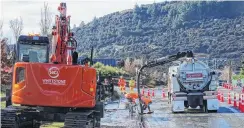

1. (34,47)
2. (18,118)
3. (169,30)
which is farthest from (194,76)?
(169,30)

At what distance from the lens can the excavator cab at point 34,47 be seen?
16.2m

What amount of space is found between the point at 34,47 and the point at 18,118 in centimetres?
285

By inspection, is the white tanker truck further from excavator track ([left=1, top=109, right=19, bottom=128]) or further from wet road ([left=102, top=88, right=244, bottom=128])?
excavator track ([left=1, top=109, right=19, bottom=128])

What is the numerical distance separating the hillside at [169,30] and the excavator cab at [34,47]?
94.7 metres

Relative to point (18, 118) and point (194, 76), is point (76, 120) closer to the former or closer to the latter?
point (18, 118)

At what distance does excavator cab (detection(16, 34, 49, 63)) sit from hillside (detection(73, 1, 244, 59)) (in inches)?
3727

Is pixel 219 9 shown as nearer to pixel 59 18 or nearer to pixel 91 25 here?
pixel 91 25

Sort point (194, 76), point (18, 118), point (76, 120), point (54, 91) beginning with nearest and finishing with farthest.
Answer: point (76, 120) → point (54, 91) → point (18, 118) → point (194, 76)

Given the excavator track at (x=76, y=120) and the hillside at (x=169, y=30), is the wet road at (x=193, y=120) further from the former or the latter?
the hillside at (x=169, y=30)

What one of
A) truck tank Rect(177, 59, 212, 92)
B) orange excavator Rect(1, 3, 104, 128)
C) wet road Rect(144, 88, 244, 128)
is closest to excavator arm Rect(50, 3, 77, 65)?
orange excavator Rect(1, 3, 104, 128)

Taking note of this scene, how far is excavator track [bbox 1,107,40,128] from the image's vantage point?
14.1 meters

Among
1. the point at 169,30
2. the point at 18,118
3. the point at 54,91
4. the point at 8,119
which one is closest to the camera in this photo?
the point at 54,91

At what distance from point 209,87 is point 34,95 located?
1393cm

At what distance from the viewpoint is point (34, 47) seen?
54.2 ft
